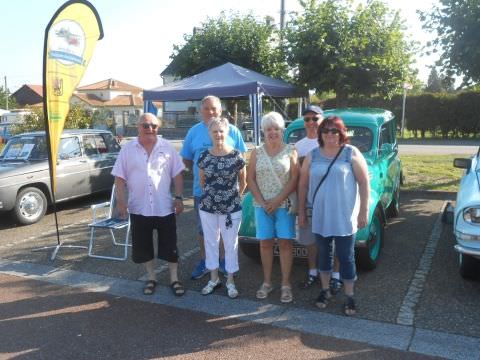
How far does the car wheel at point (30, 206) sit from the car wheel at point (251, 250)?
4319mm

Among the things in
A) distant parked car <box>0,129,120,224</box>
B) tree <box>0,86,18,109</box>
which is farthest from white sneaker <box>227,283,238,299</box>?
tree <box>0,86,18,109</box>

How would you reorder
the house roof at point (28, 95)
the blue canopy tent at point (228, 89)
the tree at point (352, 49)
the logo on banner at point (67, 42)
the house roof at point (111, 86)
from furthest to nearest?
the house roof at point (111, 86)
the house roof at point (28, 95)
the tree at point (352, 49)
the blue canopy tent at point (228, 89)
the logo on banner at point (67, 42)

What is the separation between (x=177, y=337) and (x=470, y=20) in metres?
6.92

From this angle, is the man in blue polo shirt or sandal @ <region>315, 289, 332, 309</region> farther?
the man in blue polo shirt

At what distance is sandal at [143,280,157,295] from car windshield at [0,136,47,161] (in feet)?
15.3

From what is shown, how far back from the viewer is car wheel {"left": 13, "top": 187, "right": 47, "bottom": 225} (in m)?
7.50

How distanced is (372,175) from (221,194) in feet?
6.85

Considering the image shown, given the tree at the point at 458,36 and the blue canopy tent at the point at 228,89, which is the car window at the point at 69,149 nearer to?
the blue canopy tent at the point at 228,89

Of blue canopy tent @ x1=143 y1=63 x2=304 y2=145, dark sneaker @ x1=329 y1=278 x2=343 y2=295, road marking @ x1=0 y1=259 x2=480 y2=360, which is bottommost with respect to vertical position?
road marking @ x1=0 y1=259 x2=480 y2=360

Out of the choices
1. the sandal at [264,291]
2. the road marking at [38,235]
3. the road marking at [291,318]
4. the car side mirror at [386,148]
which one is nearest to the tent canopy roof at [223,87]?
the car side mirror at [386,148]

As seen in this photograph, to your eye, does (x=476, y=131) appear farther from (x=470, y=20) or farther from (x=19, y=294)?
(x=19, y=294)

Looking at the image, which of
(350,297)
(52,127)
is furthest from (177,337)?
(52,127)

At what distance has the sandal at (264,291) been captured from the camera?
433 centimetres

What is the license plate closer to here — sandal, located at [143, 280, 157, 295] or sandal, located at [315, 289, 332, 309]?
sandal, located at [315, 289, 332, 309]
